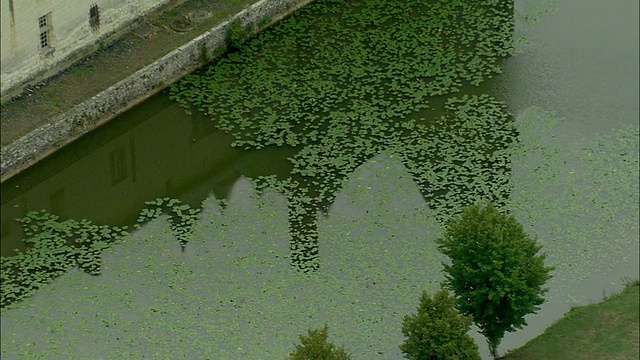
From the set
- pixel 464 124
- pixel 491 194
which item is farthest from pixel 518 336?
pixel 464 124

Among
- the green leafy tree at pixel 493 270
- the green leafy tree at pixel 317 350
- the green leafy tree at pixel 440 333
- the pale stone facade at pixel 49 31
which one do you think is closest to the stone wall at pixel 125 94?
the pale stone facade at pixel 49 31

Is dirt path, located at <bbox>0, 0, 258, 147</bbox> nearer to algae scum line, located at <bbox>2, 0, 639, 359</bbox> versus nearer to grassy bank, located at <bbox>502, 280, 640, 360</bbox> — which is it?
algae scum line, located at <bbox>2, 0, 639, 359</bbox>

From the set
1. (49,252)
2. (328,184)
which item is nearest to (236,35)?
(328,184)

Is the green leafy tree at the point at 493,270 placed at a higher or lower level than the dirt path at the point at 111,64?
lower

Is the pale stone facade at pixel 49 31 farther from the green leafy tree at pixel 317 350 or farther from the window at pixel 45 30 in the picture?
the green leafy tree at pixel 317 350

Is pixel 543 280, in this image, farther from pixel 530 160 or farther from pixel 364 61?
pixel 364 61

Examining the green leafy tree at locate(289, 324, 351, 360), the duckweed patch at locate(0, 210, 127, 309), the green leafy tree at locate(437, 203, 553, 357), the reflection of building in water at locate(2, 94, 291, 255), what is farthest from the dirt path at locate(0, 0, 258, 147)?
the green leafy tree at locate(437, 203, 553, 357)
